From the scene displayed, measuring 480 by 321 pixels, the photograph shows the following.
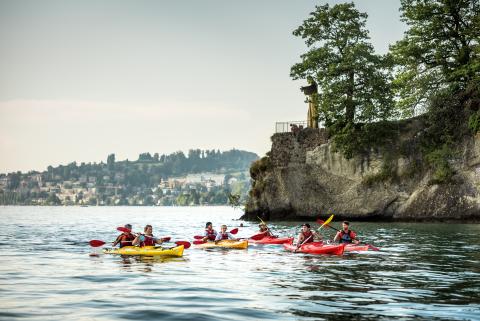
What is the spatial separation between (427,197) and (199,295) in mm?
44232

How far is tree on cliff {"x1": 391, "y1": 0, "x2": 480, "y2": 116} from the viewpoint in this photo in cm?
5488

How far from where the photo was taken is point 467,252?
2625cm

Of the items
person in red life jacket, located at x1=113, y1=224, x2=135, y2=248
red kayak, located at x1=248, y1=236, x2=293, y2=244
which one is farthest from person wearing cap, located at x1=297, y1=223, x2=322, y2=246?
person in red life jacket, located at x1=113, y1=224, x2=135, y2=248

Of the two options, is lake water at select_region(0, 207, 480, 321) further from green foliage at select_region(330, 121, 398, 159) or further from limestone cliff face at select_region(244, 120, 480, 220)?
green foliage at select_region(330, 121, 398, 159)

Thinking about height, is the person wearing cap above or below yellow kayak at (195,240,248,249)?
above

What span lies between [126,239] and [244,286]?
451 inches

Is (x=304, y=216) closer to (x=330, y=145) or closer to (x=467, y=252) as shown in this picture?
(x=330, y=145)

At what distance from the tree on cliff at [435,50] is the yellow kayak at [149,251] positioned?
3553cm

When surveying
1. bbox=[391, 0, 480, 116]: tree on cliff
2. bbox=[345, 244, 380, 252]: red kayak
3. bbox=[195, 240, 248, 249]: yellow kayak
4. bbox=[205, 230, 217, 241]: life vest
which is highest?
bbox=[391, 0, 480, 116]: tree on cliff

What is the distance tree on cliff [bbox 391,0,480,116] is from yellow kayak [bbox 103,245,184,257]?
1399 inches

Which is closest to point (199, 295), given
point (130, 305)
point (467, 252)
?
point (130, 305)

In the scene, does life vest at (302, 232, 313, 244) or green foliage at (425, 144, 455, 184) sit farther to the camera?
green foliage at (425, 144, 455, 184)

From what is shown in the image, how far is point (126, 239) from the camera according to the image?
89.2 feet

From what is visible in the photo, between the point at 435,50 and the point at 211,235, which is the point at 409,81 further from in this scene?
the point at 211,235
